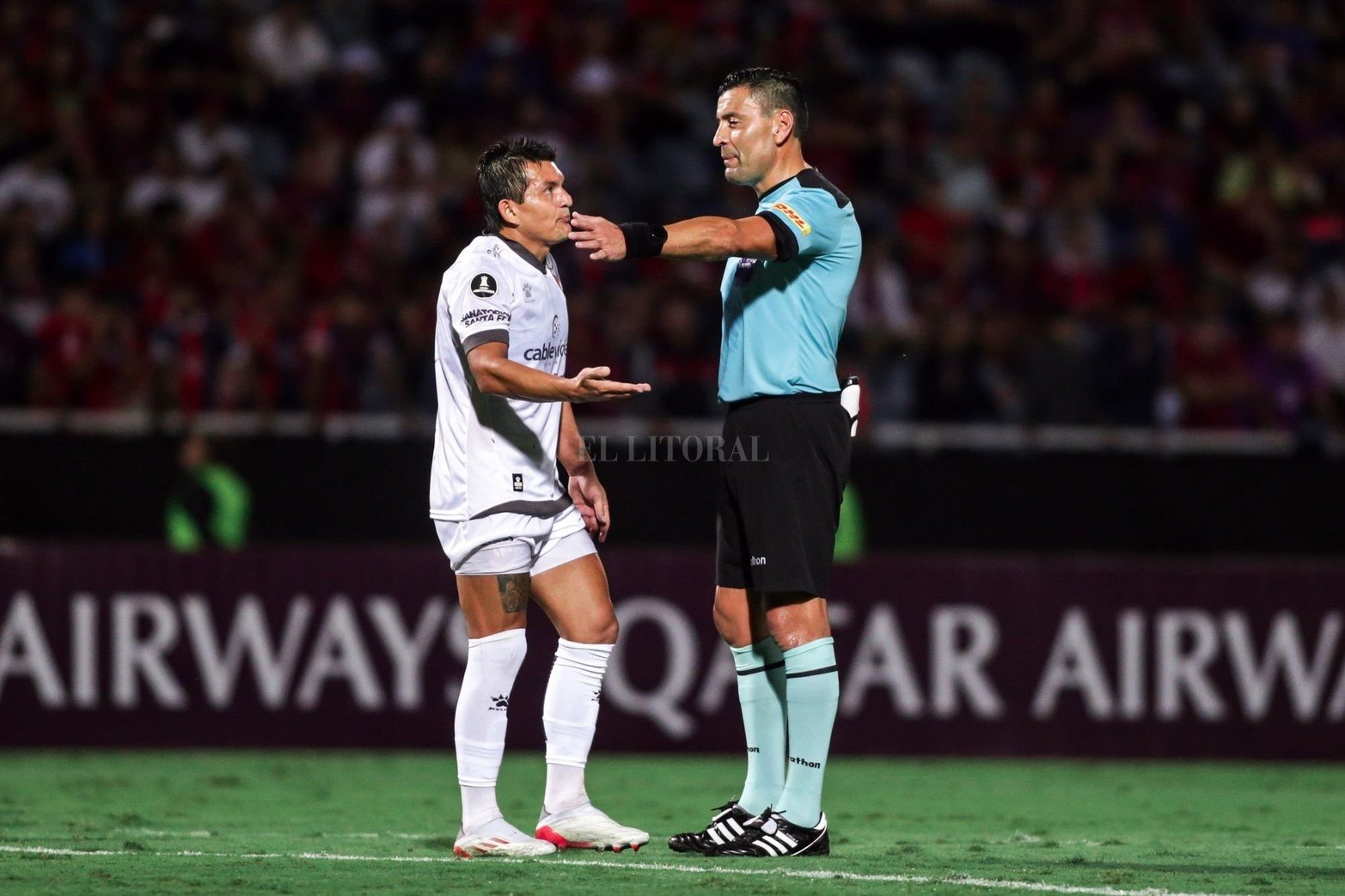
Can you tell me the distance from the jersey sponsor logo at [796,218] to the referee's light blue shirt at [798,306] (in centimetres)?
6

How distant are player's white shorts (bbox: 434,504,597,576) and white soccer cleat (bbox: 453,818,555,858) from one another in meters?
0.79

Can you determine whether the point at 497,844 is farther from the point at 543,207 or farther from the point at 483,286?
the point at 543,207

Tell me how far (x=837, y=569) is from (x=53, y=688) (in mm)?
4205

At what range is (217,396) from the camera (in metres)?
12.0

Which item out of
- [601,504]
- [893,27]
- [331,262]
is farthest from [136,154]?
[601,504]

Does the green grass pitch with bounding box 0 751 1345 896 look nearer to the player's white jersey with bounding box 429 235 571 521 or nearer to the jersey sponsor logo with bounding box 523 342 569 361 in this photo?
the player's white jersey with bounding box 429 235 571 521

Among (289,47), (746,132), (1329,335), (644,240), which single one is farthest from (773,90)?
(289,47)

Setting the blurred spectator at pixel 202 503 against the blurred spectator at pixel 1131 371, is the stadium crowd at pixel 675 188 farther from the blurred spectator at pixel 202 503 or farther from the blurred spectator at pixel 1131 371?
the blurred spectator at pixel 202 503

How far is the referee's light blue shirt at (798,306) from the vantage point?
620cm

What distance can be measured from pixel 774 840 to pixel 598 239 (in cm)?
193

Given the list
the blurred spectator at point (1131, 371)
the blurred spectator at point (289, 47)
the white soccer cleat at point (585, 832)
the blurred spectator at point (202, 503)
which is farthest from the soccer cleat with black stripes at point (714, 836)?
the blurred spectator at point (289, 47)

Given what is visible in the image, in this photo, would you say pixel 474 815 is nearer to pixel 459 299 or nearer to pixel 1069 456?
pixel 459 299

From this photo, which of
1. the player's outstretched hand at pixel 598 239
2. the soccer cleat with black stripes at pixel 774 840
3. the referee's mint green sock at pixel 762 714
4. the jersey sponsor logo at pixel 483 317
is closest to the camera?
the player's outstretched hand at pixel 598 239

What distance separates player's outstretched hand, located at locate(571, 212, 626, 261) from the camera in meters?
5.69
